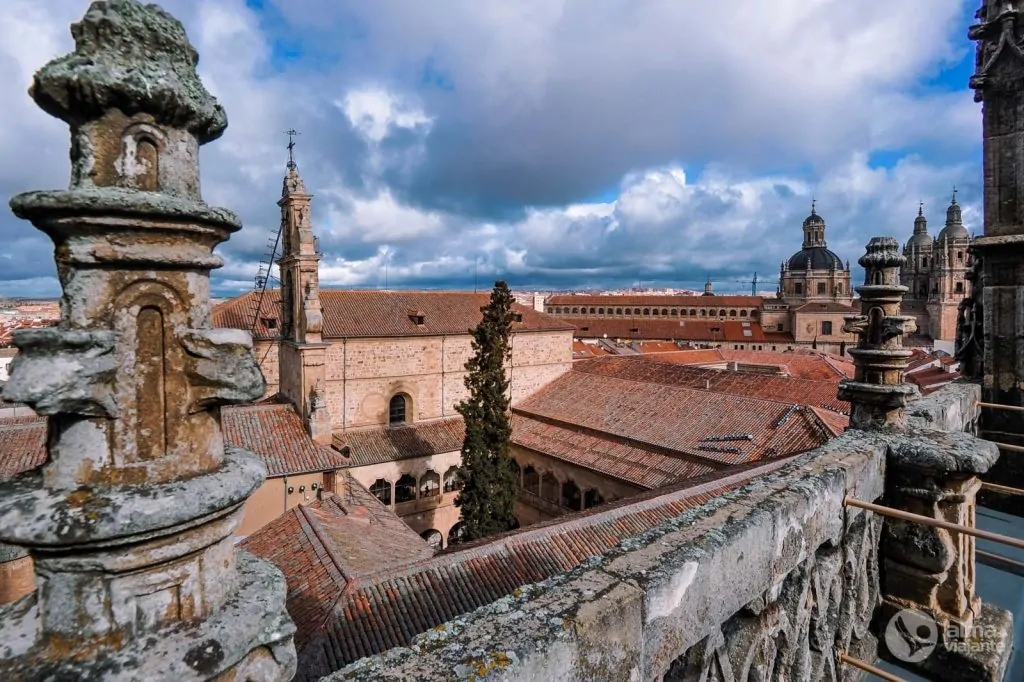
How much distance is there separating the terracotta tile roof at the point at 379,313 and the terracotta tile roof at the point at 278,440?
410cm

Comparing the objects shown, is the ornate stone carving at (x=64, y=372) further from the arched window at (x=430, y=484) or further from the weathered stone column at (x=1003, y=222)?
the arched window at (x=430, y=484)

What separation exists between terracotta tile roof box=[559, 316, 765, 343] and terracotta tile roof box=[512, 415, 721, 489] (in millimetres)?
39686

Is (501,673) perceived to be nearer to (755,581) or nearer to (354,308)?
(755,581)

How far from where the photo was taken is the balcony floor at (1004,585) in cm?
405

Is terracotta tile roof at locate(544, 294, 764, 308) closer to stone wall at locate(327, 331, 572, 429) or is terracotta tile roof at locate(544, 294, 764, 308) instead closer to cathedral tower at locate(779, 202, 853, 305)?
cathedral tower at locate(779, 202, 853, 305)

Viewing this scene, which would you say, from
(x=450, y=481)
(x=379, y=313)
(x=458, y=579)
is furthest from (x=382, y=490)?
(x=458, y=579)

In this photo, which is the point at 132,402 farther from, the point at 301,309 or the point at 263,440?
the point at 301,309

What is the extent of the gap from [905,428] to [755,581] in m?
2.63

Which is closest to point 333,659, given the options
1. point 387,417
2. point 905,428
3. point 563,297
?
point 905,428

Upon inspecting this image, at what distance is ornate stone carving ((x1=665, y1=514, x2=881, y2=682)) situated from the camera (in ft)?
8.38

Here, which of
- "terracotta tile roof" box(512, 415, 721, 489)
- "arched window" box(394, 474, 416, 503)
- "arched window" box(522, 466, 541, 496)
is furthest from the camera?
"arched window" box(522, 466, 541, 496)

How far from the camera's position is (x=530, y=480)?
22.6 metres

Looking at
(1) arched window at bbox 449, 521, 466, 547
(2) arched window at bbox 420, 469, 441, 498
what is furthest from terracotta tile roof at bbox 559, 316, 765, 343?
(1) arched window at bbox 449, 521, 466, 547

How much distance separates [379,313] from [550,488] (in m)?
10.4
